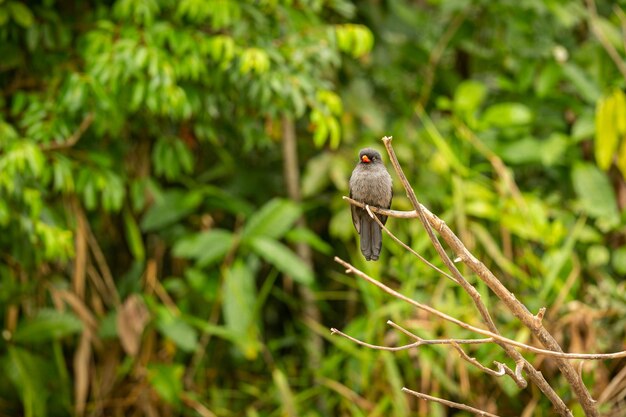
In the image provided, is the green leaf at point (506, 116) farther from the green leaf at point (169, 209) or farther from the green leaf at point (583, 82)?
the green leaf at point (169, 209)

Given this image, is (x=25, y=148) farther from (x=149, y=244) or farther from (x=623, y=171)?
(x=623, y=171)

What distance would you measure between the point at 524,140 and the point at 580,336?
1181 mm

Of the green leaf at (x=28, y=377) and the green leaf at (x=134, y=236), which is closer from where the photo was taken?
the green leaf at (x=28, y=377)

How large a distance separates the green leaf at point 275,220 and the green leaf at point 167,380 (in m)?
0.79

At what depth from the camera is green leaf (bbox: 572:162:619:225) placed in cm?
431

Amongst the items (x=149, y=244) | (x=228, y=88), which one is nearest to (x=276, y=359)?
(x=149, y=244)

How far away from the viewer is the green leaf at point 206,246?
4281mm

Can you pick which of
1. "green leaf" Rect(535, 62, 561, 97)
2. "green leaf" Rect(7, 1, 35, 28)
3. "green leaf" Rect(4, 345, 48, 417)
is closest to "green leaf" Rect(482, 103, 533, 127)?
"green leaf" Rect(535, 62, 561, 97)

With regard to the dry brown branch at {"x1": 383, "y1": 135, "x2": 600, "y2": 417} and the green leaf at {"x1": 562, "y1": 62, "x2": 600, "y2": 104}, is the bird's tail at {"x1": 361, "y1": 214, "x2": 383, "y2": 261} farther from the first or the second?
the green leaf at {"x1": 562, "y1": 62, "x2": 600, "y2": 104}

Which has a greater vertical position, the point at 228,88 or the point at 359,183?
the point at 359,183

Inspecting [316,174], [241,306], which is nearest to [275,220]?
[316,174]

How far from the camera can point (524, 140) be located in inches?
179

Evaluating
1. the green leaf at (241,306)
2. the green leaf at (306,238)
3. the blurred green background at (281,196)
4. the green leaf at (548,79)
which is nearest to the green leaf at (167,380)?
the blurred green background at (281,196)

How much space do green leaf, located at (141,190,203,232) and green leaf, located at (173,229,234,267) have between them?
172 mm
